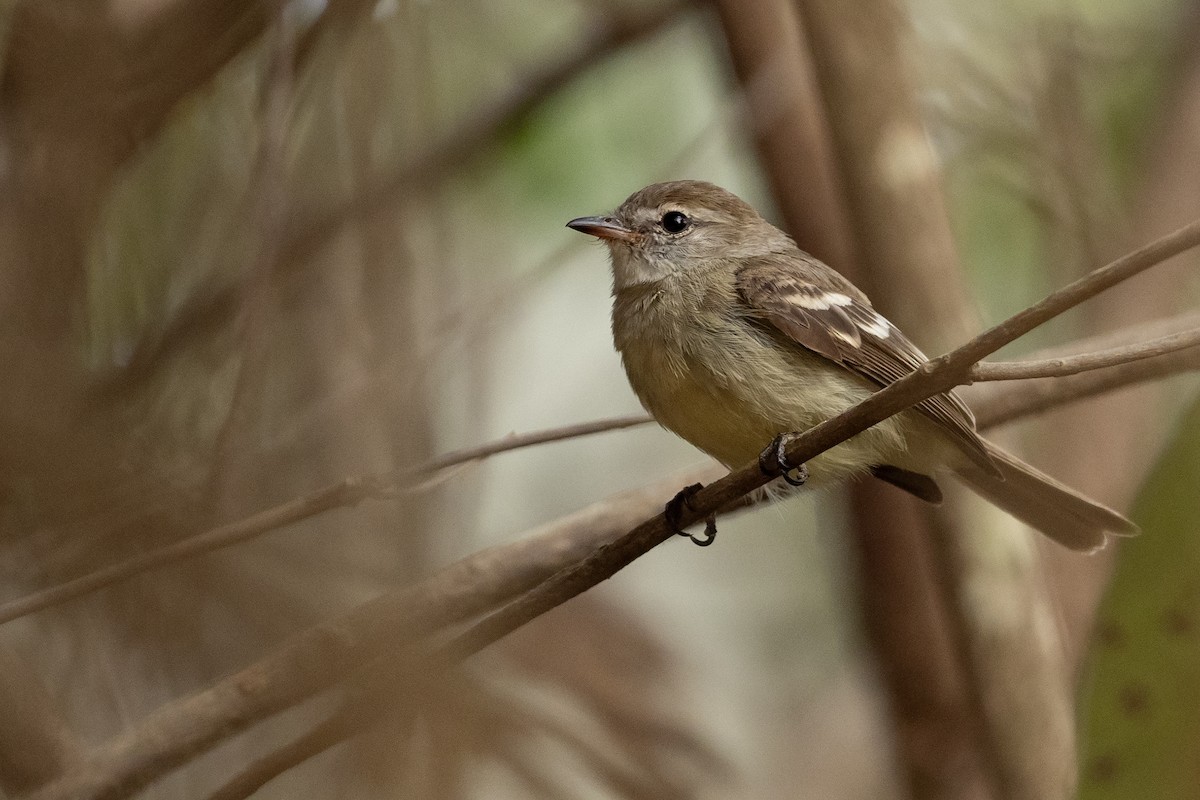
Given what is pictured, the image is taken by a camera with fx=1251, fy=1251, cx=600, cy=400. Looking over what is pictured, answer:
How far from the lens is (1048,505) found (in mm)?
3430

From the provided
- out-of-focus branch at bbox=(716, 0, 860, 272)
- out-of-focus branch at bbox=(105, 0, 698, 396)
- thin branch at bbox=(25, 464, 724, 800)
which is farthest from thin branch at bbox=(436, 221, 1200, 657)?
out-of-focus branch at bbox=(716, 0, 860, 272)

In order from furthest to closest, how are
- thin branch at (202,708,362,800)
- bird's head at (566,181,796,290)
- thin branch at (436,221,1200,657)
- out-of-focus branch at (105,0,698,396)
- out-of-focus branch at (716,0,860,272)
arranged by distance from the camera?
out-of-focus branch at (716,0,860,272), bird's head at (566,181,796,290), out-of-focus branch at (105,0,698,396), thin branch at (202,708,362,800), thin branch at (436,221,1200,657)

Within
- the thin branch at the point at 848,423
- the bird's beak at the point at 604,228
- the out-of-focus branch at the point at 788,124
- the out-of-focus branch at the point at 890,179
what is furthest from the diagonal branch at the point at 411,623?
the out-of-focus branch at the point at 788,124

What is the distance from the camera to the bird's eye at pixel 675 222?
12.6ft

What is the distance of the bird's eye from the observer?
12.6 feet

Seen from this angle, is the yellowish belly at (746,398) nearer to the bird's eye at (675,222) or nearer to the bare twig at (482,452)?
the bare twig at (482,452)

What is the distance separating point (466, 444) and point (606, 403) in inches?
88.9

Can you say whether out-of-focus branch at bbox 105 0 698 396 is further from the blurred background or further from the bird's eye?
the bird's eye

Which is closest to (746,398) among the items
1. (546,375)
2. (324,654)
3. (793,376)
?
(793,376)

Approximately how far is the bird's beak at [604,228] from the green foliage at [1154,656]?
6.61ft

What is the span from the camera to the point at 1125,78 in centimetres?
553

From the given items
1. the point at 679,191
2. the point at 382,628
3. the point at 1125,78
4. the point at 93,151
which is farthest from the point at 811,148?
the point at 382,628

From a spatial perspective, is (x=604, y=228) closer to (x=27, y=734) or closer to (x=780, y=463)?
(x=780, y=463)

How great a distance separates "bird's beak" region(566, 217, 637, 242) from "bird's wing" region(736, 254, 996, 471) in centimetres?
49
